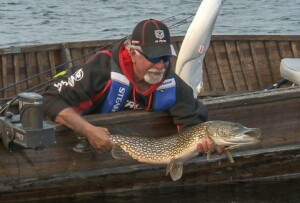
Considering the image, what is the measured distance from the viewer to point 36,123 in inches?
250

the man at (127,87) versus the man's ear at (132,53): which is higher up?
the man's ear at (132,53)

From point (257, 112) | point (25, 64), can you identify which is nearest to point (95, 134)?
point (257, 112)

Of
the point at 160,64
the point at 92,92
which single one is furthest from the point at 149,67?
the point at 92,92

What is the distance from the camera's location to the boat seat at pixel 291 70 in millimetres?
9219

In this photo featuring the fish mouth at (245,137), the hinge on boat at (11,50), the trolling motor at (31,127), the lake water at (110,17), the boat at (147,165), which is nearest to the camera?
the trolling motor at (31,127)

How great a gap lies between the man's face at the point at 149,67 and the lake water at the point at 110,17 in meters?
11.9

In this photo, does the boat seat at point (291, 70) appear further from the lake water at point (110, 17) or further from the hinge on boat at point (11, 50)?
the lake water at point (110, 17)

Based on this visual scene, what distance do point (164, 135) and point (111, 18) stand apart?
16.7m

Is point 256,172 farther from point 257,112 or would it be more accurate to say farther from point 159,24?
point 159,24

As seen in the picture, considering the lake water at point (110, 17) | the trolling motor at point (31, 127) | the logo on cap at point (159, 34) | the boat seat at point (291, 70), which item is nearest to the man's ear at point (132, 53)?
the logo on cap at point (159, 34)

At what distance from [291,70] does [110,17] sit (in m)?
15.2

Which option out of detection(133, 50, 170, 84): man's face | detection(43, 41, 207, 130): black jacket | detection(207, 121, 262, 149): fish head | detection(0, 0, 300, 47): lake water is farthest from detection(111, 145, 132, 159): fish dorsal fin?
detection(0, 0, 300, 47): lake water

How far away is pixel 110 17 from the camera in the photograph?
2406 centimetres

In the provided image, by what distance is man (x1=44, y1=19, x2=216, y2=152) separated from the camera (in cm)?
661
